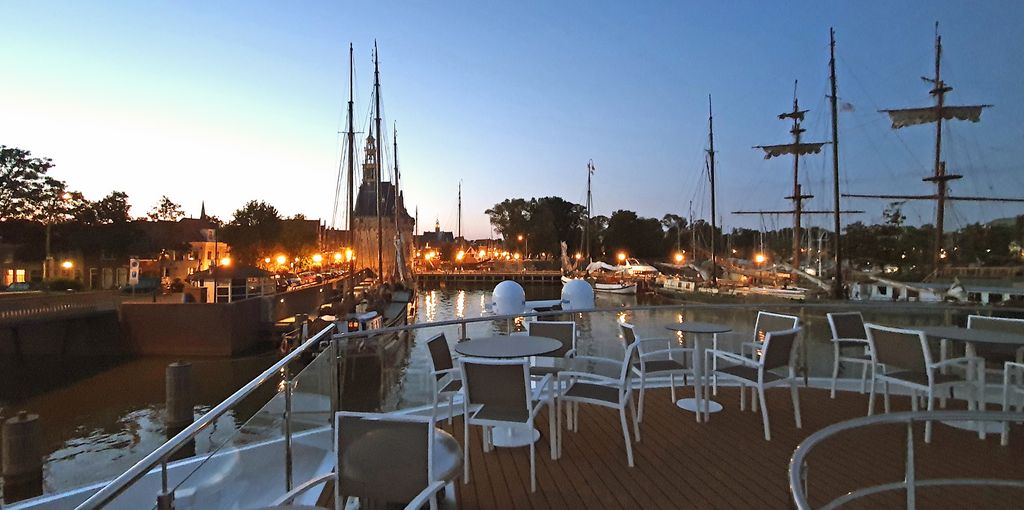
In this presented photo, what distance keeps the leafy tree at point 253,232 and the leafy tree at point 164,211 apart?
784 inches

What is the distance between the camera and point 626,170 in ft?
213

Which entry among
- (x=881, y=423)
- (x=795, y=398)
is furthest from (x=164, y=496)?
(x=795, y=398)

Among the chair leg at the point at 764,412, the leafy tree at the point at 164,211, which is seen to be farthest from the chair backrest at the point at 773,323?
the leafy tree at the point at 164,211

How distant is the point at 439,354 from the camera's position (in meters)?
4.46

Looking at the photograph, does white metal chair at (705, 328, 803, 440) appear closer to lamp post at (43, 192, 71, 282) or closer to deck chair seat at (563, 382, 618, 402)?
deck chair seat at (563, 382, 618, 402)

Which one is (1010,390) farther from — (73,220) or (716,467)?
(73,220)

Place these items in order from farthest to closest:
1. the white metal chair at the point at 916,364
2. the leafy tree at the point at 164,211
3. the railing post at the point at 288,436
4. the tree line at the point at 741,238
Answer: the leafy tree at the point at 164,211
the tree line at the point at 741,238
the white metal chair at the point at 916,364
the railing post at the point at 288,436

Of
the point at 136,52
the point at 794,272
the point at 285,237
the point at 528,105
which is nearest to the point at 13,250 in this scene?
the point at 285,237

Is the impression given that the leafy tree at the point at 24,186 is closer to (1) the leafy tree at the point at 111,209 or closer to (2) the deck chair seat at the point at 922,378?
(1) the leafy tree at the point at 111,209

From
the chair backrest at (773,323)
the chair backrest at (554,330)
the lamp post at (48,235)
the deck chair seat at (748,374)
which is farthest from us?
the lamp post at (48,235)

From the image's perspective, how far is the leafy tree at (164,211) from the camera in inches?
2319

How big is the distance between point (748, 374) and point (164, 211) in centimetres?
6834

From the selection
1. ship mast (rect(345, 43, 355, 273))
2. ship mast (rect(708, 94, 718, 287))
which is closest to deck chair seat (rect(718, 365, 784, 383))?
ship mast (rect(345, 43, 355, 273))

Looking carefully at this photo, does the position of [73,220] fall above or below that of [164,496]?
above
